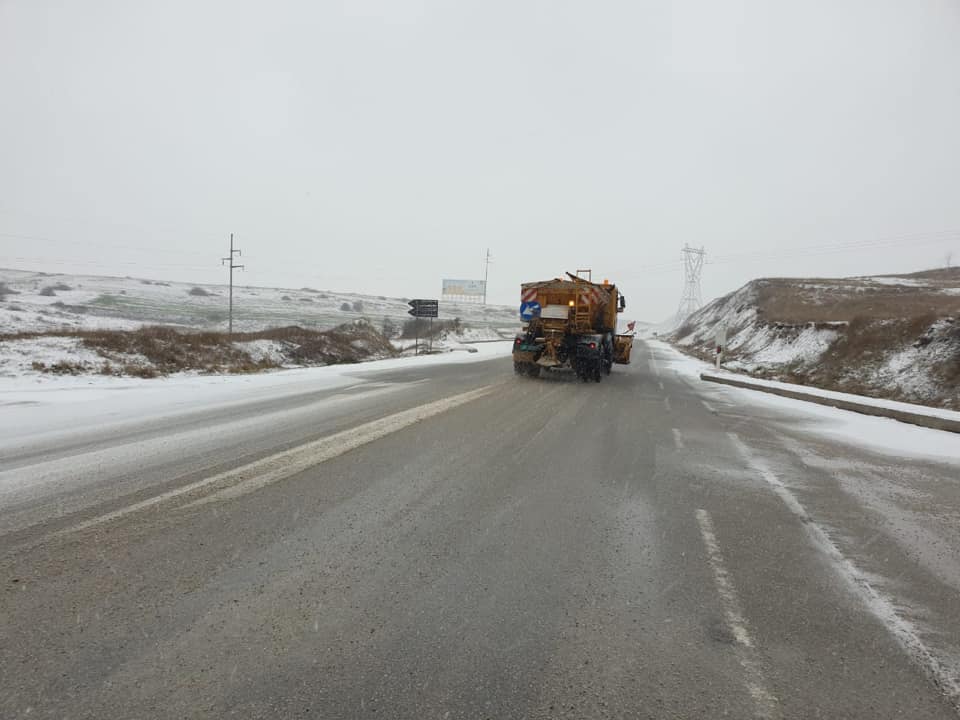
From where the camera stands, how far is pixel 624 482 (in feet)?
16.9

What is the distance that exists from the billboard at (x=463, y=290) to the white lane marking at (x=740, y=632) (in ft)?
228

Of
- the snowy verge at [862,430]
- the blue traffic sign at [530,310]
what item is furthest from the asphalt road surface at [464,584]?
the blue traffic sign at [530,310]

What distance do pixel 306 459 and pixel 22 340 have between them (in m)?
13.1

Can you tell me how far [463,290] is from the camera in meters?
75.6

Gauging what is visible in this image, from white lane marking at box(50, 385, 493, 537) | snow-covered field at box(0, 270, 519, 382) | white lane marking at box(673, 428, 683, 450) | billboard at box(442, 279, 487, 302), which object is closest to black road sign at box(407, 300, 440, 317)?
snow-covered field at box(0, 270, 519, 382)

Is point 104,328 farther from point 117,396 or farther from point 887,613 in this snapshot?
point 887,613

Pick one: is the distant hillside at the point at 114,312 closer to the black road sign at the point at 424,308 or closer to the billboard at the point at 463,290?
the black road sign at the point at 424,308

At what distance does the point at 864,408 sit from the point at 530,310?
8.74m

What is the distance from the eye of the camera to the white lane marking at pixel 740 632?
7.09 ft

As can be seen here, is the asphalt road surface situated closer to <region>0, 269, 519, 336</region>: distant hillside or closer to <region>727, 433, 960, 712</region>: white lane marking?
<region>727, 433, 960, 712</region>: white lane marking

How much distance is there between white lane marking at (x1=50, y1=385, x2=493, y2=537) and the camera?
13.1ft

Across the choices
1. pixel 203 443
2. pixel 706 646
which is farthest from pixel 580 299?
pixel 706 646

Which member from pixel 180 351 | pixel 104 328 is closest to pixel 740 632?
pixel 180 351

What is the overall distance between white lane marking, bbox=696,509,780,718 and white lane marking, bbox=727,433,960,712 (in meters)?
A: 0.77
